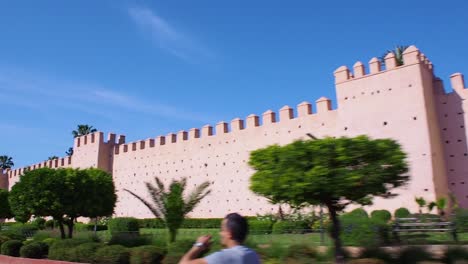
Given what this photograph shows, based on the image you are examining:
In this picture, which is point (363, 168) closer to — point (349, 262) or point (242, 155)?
point (349, 262)

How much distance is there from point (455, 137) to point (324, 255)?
1440 centimetres

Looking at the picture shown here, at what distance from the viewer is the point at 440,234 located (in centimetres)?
1439

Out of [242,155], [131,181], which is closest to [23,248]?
[242,155]

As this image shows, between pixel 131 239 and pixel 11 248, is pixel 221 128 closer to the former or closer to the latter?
pixel 131 239

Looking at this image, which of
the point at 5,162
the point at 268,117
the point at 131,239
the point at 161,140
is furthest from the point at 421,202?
the point at 5,162

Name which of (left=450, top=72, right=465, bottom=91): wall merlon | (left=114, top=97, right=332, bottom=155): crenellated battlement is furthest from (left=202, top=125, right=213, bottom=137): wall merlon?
(left=450, top=72, right=465, bottom=91): wall merlon

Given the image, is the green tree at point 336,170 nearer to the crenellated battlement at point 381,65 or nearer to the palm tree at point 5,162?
the crenellated battlement at point 381,65

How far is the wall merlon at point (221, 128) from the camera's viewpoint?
29922 millimetres

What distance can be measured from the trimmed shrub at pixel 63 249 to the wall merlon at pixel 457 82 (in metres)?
18.9

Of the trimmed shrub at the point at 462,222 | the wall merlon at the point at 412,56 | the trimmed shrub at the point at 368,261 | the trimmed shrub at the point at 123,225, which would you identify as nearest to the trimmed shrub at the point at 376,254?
the trimmed shrub at the point at 368,261

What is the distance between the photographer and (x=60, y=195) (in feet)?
61.4

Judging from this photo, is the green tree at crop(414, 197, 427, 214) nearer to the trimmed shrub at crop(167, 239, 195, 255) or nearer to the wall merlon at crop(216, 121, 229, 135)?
the trimmed shrub at crop(167, 239, 195, 255)

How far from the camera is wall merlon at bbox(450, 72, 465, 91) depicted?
69.6 ft

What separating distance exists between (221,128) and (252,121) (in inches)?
113
